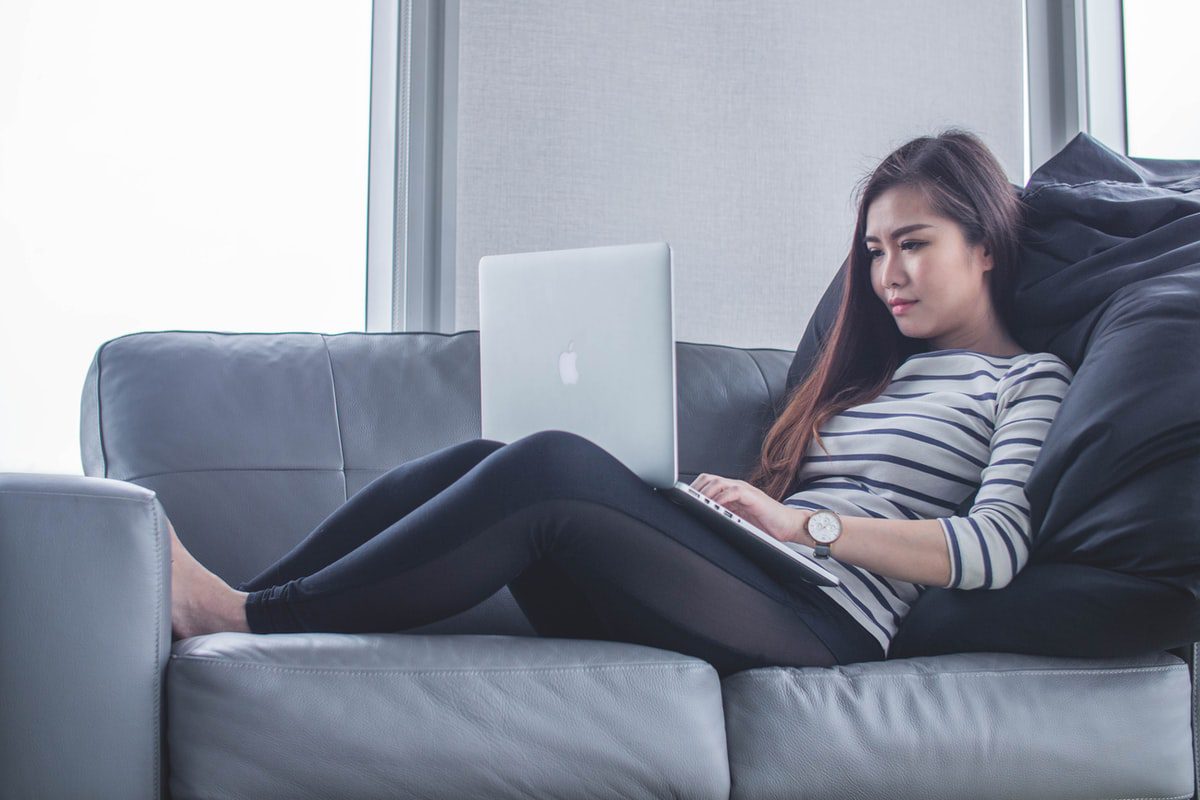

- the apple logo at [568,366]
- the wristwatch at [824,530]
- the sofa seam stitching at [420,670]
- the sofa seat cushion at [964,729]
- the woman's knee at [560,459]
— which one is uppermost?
the apple logo at [568,366]

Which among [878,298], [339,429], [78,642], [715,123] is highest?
[715,123]

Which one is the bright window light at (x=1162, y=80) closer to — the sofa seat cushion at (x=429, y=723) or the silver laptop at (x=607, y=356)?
the silver laptop at (x=607, y=356)

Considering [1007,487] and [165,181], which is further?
[165,181]

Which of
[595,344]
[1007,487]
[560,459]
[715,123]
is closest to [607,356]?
[595,344]

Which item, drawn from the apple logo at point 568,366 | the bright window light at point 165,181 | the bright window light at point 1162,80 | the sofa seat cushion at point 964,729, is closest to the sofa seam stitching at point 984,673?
the sofa seat cushion at point 964,729

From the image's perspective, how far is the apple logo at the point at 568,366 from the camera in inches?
52.8

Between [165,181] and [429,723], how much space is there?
1.61 meters

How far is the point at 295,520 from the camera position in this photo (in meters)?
1.76

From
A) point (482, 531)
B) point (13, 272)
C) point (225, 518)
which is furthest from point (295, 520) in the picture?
point (13, 272)

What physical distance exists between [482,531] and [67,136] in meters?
1.55

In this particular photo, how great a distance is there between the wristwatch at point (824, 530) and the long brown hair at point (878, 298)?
330 millimetres

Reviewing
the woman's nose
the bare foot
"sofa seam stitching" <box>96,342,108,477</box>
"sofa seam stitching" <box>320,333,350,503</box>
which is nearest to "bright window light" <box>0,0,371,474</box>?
"sofa seam stitching" <box>96,342,108,477</box>

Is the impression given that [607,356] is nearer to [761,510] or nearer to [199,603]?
[761,510]

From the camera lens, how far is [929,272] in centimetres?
166
